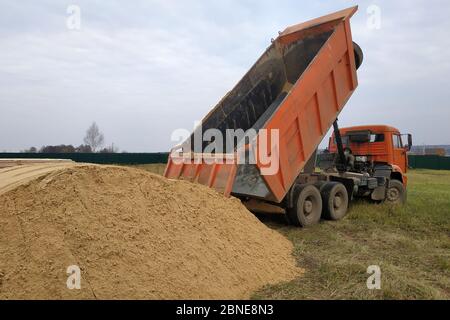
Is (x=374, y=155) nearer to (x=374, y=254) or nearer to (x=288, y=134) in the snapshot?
(x=288, y=134)

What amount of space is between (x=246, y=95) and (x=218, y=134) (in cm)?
115

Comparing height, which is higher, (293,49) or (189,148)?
(293,49)

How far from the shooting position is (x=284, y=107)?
6.83 meters

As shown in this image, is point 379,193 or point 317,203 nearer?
point 317,203

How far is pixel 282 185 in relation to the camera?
22.7 ft

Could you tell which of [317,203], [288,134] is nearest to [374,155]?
[317,203]

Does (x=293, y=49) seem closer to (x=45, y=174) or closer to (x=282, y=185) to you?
(x=282, y=185)

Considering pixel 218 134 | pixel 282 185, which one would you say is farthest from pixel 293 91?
pixel 218 134

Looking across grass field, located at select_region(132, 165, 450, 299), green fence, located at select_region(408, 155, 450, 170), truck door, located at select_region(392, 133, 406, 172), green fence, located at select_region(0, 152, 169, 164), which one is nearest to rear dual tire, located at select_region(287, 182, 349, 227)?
grass field, located at select_region(132, 165, 450, 299)

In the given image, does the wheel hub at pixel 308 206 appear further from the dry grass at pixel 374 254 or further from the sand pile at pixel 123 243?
the sand pile at pixel 123 243

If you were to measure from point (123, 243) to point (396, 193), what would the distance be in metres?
8.80

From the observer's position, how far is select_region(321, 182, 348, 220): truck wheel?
8305mm

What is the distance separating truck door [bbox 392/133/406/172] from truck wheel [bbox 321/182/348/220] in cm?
325

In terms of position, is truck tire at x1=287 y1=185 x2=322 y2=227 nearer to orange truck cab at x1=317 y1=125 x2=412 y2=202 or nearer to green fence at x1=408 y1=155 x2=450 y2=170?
orange truck cab at x1=317 y1=125 x2=412 y2=202
